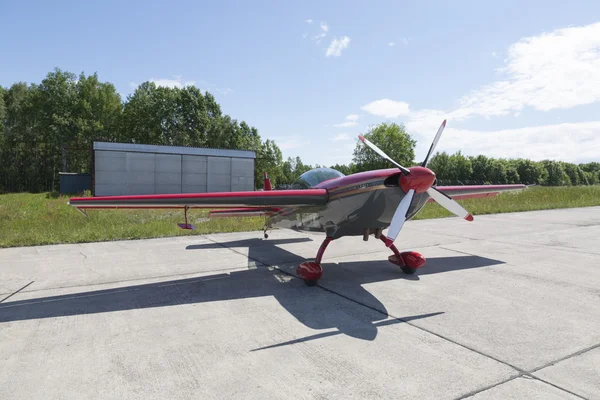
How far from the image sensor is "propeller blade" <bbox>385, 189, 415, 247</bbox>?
17.1ft

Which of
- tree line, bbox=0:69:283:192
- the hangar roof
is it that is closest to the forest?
tree line, bbox=0:69:283:192

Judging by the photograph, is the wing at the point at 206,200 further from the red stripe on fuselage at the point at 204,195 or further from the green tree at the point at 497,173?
the green tree at the point at 497,173

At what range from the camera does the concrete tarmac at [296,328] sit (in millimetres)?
3066

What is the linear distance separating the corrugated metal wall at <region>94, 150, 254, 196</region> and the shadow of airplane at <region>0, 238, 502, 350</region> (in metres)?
30.0

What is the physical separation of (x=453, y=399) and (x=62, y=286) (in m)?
6.54

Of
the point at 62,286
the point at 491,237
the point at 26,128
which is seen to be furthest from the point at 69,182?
the point at 491,237

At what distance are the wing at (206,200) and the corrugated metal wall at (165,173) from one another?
29757mm

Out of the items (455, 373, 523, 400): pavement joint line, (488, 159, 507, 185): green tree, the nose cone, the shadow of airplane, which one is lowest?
the shadow of airplane

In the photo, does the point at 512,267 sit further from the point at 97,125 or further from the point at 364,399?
the point at 97,125

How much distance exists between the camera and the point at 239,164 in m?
38.9

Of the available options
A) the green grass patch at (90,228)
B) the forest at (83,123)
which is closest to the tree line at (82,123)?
the forest at (83,123)

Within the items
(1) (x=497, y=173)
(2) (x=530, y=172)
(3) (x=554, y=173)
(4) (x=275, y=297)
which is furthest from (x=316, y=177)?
(3) (x=554, y=173)

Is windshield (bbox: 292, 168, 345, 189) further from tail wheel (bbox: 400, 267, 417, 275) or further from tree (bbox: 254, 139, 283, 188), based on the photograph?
tree (bbox: 254, 139, 283, 188)

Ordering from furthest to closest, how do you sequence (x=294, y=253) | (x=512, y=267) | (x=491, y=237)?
(x=491, y=237) < (x=294, y=253) < (x=512, y=267)
